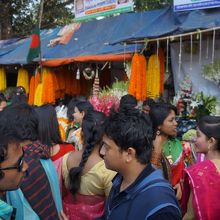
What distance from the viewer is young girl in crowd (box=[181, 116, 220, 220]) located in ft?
8.37

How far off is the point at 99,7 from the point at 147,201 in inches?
304

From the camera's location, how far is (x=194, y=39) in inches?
256

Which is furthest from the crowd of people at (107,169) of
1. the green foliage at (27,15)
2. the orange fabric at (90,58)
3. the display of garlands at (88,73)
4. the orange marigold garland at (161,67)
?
the green foliage at (27,15)

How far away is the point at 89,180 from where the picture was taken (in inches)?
110

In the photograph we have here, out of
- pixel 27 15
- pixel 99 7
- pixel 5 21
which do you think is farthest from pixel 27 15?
pixel 99 7

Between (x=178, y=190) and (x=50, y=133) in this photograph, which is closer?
(x=50, y=133)

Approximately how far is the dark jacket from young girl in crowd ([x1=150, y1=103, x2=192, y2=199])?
156 centimetres

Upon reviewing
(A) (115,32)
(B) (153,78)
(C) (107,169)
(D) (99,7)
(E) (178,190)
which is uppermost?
(D) (99,7)

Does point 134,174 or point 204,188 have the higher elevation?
point 134,174

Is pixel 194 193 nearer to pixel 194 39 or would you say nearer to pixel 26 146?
pixel 26 146

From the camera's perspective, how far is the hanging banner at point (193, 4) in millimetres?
6262

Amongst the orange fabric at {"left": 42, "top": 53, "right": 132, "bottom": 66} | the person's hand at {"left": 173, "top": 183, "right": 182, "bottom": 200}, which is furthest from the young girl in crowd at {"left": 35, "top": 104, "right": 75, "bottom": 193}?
the orange fabric at {"left": 42, "top": 53, "right": 132, "bottom": 66}

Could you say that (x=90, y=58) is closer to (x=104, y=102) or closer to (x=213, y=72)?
(x=104, y=102)

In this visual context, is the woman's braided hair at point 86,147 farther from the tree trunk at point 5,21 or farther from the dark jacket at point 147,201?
the tree trunk at point 5,21
